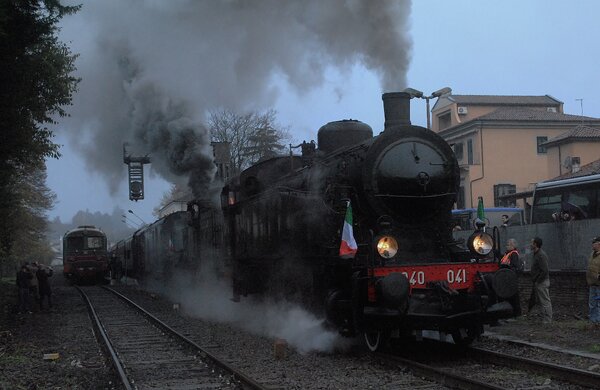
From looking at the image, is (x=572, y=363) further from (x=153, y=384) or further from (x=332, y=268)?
(x=153, y=384)

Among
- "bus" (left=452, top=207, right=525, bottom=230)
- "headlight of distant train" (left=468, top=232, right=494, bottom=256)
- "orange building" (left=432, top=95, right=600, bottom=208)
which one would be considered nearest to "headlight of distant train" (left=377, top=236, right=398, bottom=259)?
"headlight of distant train" (left=468, top=232, right=494, bottom=256)

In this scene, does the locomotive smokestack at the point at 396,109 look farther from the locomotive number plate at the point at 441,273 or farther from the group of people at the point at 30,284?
the group of people at the point at 30,284

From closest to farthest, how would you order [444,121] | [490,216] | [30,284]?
1. [30,284]
2. [490,216]
3. [444,121]

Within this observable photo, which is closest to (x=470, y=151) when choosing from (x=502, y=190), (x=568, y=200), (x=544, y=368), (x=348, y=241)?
(x=502, y=190)

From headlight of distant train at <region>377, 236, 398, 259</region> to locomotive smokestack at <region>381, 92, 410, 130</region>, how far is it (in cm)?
193

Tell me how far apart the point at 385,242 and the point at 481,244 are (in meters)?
1.40

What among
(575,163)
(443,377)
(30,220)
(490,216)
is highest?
(575,163)

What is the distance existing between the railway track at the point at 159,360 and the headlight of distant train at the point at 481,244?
3420 mm

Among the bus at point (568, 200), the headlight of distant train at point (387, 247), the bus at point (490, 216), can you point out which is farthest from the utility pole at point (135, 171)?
the headlight of distant train at point (387, 247)

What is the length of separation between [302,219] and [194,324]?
531 centimetres

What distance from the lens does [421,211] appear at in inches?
335

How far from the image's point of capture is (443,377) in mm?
6762

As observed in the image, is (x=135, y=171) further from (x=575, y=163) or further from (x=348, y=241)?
(x=575, y=163)

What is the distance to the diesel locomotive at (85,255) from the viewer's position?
34.5m
